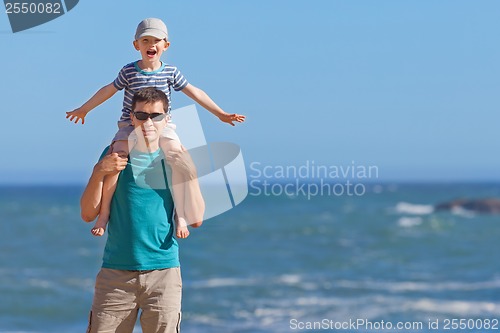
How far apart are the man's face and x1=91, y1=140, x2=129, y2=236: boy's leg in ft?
0.28

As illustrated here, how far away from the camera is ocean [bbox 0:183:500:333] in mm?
12945

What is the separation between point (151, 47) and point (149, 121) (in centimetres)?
31

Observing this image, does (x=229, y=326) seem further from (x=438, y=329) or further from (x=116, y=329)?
(x=116, y=329)

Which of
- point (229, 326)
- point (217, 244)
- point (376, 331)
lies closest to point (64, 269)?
point (217, 244)

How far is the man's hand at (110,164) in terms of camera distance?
131 inches

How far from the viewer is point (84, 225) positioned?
24078mm

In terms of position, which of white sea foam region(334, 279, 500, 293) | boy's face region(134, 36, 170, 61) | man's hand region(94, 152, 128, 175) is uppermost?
boy's face region(134, 36, 170, 61)

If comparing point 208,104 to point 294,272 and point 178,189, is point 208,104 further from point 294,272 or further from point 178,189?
point 294,272

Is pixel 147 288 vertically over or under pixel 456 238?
over

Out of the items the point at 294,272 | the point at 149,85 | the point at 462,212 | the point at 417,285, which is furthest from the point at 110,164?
the point at 462,212

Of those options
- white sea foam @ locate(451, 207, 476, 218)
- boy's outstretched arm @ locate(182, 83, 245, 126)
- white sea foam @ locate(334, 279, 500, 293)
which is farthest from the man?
white sea foam @ locate(451, 207, 476, 218)

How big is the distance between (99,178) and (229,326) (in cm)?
914

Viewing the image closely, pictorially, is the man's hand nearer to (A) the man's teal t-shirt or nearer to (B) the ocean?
(A) the man's teal t-shirt

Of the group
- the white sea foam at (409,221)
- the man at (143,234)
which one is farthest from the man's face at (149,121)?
the white sea foam at (409,221)
